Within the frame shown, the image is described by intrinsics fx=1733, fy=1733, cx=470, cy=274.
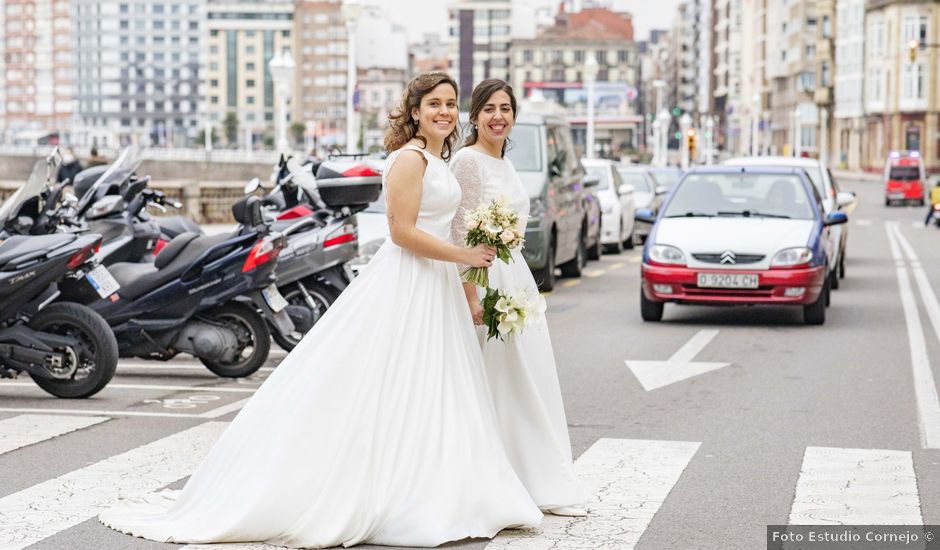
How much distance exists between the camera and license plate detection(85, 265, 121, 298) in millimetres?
11312

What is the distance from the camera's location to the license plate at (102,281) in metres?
11.3

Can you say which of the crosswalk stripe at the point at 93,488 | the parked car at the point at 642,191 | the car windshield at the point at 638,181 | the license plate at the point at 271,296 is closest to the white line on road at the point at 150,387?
the license plate at the point at 271,296

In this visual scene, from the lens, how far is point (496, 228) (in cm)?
668

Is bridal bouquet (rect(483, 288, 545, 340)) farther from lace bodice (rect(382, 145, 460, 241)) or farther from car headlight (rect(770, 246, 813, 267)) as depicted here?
car headlight (rect(770, 246, 813, 267))

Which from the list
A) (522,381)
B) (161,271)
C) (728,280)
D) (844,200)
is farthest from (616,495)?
(844,200)

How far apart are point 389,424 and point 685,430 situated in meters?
3.42

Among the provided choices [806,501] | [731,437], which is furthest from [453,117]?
[731,437]

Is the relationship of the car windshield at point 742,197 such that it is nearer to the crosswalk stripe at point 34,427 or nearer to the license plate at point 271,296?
the license plate at point 271,296

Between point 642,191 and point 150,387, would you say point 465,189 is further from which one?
point 642,191

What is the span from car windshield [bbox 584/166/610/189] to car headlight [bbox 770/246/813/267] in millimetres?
12741

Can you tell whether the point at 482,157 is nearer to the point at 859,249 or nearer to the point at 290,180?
the point at 290,180

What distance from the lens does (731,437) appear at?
9.23 m

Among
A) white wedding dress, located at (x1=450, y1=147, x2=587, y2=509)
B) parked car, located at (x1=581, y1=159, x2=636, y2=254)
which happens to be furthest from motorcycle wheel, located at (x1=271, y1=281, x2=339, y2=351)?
parked car, located at (x1=581, y1=159, x2=636, y2=254)

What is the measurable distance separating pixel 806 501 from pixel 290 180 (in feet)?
24.1
